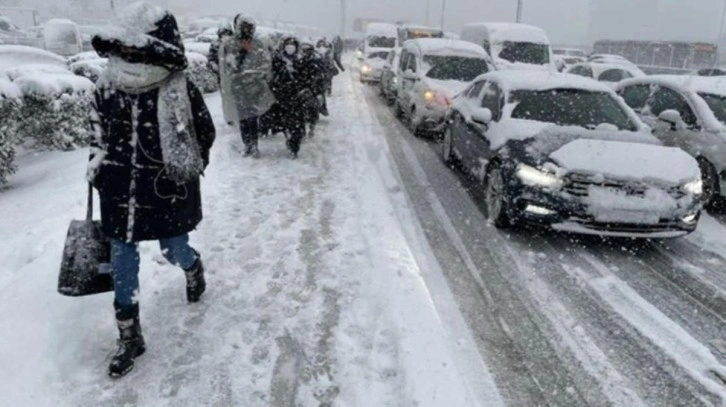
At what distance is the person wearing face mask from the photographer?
28.9 feet

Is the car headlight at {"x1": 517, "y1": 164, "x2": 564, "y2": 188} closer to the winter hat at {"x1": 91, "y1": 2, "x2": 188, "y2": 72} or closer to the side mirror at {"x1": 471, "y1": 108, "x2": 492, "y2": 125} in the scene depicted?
the side mirror at {"x1": 471, "y1": 108, "x2": 492, "y2": 125}

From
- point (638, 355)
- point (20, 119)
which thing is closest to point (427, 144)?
point (20, 119)

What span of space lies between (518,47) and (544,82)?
9.27 metres

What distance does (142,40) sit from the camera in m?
2.97

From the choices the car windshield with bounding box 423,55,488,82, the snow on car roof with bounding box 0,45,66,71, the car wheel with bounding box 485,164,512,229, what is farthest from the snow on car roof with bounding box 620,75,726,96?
the snow on car roof with bounding box 0,45,66,71

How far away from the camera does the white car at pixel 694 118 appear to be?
720cm

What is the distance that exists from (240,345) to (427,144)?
7709 millimetres

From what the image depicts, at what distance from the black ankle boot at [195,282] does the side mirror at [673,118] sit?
6.37m

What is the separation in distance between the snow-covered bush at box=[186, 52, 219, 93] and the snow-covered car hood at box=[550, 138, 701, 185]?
10541 millimetres

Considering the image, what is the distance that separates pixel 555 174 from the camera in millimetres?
5422

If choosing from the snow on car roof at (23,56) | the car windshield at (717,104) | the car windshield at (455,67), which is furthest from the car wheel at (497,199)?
the snow on car roof at (23,56)

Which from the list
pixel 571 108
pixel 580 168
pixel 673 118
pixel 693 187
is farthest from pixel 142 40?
pixel 673 118

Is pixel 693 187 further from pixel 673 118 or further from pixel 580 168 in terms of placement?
pixel 673 118

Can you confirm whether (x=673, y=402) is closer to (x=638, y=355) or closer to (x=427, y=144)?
(x=638, y=355)
